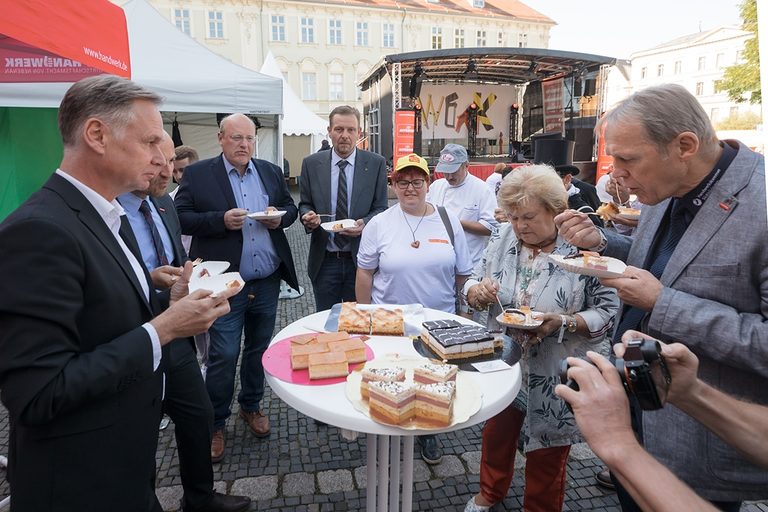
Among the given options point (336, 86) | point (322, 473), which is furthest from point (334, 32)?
point (322, 473)

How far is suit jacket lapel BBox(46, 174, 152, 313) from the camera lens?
141 cm

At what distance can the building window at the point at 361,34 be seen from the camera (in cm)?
3488

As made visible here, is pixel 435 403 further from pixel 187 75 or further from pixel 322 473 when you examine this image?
pixel 187 75

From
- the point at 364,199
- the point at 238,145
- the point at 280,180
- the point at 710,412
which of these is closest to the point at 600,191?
the point at 364,199

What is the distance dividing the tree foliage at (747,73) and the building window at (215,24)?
107 ft

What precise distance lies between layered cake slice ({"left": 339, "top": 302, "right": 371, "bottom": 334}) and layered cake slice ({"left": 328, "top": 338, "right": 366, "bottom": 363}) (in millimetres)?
315

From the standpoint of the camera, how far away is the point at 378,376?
164 centimetres

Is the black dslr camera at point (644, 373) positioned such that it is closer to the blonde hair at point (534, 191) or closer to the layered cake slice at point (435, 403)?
the layered cake slice at point (435, 403)

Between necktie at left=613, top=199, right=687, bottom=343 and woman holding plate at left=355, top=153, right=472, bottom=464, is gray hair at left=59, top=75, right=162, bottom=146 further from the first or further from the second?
necktie at left=613, top=199, right=687, bottom=343

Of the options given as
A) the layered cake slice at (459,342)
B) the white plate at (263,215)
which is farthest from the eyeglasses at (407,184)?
the layered cake slice at (459,342)

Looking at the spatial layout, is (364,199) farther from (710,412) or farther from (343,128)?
(710,412)

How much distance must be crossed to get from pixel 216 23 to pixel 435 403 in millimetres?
37949

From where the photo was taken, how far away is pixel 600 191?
607 cm

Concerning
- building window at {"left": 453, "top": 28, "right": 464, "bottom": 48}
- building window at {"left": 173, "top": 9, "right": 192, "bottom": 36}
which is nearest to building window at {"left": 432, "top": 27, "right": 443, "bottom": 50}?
building window at {"left": 453, "top": 28, "right": 464, "bottom": 48}
